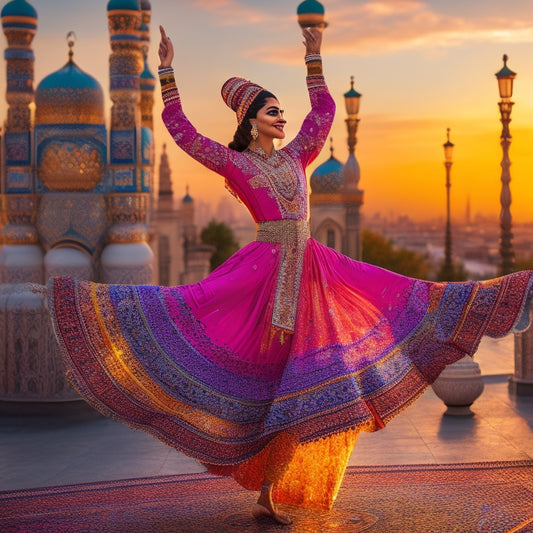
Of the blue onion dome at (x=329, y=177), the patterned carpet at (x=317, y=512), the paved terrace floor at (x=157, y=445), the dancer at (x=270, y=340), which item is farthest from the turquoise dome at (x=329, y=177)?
the dancer at (x=270, y=340)

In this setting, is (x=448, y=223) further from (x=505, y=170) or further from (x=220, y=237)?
(x=220, y=237)

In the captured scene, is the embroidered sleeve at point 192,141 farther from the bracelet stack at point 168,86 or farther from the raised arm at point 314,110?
the raised arm at point 314,110

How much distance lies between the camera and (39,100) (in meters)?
8.65

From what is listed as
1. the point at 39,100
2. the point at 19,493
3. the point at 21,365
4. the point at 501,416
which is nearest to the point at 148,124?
the point at 39,100

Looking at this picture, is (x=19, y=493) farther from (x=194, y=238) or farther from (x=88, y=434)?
Answer: (x=194, y=238)

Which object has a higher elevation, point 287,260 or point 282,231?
point 282,231

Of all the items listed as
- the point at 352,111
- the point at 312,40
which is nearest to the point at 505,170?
the point at 352,111

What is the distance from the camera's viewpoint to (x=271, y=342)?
5.30 meters

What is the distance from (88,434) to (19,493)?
5.88ft

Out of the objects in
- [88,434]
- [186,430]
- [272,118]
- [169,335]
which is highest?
[272,118]

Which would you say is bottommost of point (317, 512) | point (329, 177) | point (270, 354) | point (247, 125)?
point (317, 512)

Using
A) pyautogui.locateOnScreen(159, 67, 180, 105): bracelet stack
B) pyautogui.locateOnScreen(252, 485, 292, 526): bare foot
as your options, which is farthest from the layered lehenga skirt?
pyautogui.locateOnScreen(159, 67, 180, 105): bracelet stack

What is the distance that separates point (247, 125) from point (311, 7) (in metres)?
1.40

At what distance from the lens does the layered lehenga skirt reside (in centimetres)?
515
